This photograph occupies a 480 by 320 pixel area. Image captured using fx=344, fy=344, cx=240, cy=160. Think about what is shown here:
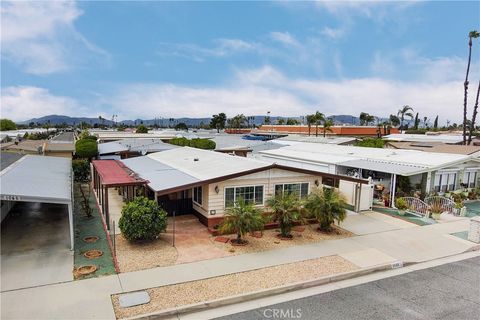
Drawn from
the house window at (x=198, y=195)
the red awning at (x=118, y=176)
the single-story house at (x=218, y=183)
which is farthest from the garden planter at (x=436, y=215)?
the red awning at (x=118, y=176)

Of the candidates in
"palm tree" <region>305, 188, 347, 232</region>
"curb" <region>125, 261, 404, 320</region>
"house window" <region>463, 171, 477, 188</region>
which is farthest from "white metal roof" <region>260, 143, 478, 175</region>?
"curb" <region>125, 261, 404, 320</region>

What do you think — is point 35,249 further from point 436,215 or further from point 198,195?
point 436,215

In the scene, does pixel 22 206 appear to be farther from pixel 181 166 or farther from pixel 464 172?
pixel 464 172

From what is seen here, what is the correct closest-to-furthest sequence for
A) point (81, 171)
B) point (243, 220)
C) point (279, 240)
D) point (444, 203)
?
1. point (243, 220)
2. point (279, 240)
3. point (444, 203)
4. point (81, 171)

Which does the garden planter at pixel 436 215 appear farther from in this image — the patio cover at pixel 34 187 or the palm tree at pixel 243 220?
the patio cover at pixel 34 187

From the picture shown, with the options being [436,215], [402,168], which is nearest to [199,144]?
[402,168]
